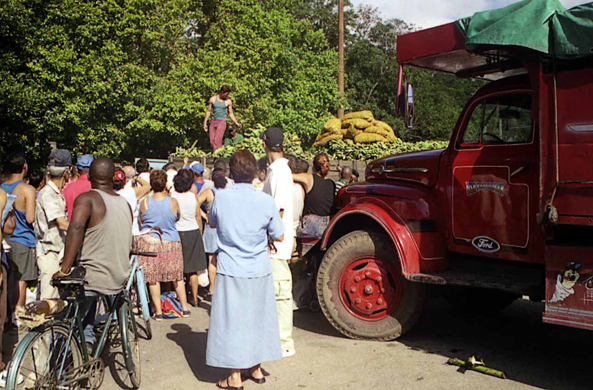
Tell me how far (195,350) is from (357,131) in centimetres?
1107

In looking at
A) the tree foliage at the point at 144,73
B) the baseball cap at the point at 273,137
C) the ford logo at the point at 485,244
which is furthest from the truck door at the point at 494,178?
the tree foliage at the point at 144,73

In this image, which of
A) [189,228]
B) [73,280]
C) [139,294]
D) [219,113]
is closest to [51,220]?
[139,294]

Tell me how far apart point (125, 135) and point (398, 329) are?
728 inches

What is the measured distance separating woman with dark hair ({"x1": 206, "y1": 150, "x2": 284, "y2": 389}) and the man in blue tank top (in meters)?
2.64

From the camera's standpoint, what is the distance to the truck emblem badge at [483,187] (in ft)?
18.2

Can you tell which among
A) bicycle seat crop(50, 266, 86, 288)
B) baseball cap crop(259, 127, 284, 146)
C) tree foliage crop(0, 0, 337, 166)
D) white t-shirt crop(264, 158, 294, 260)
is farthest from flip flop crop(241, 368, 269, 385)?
tree foliage crop(0, 0, 337, 166)

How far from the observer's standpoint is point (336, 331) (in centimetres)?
675

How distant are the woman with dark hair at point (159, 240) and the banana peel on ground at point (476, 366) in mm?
3438

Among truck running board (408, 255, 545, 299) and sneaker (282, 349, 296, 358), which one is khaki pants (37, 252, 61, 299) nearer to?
sneaker (282, 349, 296, 358)

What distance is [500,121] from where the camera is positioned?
19.1 ft

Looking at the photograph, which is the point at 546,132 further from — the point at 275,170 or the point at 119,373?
the point at 119,373

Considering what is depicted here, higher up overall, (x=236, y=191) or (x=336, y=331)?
(x=236, y=191)

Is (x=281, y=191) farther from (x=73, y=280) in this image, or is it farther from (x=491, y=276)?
(x=491, y=276)

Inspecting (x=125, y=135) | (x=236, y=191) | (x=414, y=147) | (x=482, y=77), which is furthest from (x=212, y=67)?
(x=236, y=191)
